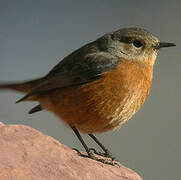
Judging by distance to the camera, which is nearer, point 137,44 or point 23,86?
point 137,44

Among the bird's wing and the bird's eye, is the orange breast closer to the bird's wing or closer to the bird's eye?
the bird's wing

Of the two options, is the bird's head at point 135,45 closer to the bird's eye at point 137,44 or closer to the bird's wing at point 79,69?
the bird's eye at point 137,44

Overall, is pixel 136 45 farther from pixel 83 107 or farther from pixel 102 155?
pixel 102 155

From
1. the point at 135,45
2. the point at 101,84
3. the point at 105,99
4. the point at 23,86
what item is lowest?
the point at 23,86

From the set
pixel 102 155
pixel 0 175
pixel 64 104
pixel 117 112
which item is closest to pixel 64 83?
pixel 64 104

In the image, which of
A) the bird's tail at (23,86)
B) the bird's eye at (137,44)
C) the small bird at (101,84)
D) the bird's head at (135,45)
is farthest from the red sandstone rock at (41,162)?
the bird's eye at (137,44)

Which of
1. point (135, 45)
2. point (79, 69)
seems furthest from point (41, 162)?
point (135, 45)

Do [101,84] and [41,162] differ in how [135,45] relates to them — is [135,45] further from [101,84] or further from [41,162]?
[41,162]
